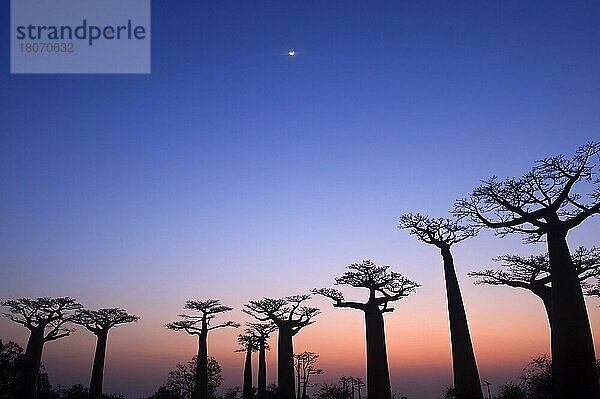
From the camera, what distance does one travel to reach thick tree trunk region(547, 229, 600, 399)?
37.1 feet

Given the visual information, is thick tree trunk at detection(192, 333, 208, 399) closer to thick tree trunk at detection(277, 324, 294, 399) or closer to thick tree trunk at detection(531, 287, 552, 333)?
thick tree trunk at detection(277, 324, 294, 399)

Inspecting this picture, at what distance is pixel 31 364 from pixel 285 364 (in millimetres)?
13498

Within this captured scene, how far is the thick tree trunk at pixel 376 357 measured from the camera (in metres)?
21.2

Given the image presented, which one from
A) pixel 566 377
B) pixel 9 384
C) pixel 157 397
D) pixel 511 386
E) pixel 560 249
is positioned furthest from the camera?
pixel 157 397

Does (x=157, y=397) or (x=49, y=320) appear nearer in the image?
(x=49, y=320)

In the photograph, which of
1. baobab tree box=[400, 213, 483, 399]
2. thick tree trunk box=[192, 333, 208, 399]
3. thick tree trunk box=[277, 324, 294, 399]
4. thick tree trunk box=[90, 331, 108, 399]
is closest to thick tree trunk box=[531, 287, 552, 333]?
baobab tree box=[400, 213, 483, 399]

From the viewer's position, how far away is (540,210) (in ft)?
43.4

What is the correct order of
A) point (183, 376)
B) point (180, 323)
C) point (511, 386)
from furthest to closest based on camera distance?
point (183, 376), point (180, 323), point (511, 386)

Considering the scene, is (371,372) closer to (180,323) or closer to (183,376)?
(180,323)

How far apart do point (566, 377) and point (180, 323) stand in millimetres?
24889

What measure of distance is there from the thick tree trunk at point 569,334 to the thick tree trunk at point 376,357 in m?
10.1

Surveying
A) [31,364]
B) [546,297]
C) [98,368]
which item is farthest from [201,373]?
[546,297]

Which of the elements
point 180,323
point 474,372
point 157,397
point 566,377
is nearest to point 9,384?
point 157,397

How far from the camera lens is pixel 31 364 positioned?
83.5 feet
